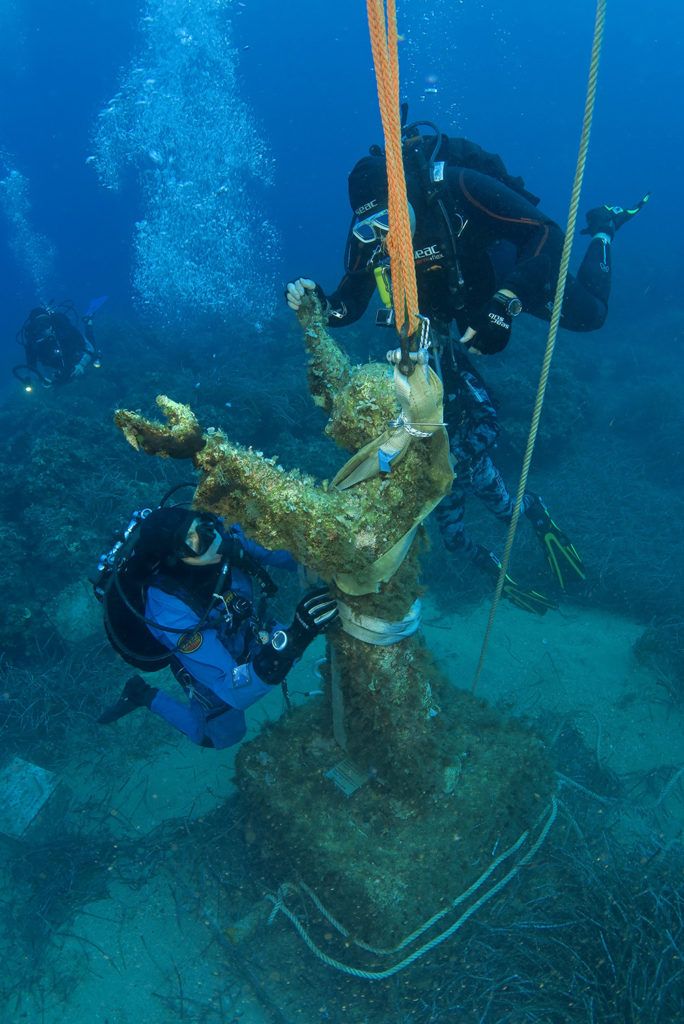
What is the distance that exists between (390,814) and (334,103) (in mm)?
108631

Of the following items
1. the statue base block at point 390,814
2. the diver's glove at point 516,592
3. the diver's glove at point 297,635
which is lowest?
the diver's glove at point 516,592

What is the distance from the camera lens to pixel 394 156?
157cm

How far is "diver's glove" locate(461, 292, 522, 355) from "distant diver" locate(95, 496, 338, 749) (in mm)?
1473

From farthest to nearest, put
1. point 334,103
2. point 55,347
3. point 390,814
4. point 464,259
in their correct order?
point 334,103
point 55,347
point 464,259
point 390,814

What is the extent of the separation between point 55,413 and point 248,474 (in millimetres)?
10093

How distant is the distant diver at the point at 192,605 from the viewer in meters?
3.09

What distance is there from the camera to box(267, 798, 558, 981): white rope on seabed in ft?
9.86

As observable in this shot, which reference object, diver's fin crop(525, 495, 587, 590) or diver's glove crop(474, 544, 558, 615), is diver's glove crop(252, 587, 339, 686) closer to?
diver's glove crop(474, 544, 558, 615)

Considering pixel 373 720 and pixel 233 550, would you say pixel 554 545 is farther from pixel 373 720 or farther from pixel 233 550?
pixel 233 550

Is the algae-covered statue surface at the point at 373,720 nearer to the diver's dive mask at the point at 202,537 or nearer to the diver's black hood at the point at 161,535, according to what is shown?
the diver's dive mask at the point at 202,537

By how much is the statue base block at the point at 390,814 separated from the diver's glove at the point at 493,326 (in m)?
2.09

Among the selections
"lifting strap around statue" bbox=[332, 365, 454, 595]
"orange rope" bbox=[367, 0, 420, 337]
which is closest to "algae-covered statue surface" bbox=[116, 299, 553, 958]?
"lifting strap around statue" bbox=[332, 365, 454, 595]

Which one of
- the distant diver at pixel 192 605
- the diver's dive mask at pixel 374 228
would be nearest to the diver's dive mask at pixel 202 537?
the distant diver at pixel 192 605

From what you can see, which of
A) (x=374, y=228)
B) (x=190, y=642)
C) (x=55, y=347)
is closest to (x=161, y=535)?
(x=190, y=642)
